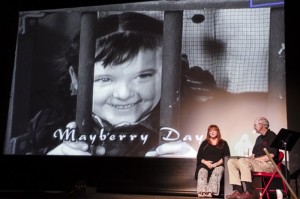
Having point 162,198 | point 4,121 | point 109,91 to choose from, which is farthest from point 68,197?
point 4,121

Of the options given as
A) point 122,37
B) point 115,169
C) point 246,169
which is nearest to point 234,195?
point 246,169

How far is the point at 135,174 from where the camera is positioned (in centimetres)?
522

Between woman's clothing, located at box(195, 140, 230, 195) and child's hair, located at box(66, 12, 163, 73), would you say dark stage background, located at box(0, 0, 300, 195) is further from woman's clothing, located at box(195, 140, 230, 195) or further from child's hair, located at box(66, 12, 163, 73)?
woman's clothing, located at box(195, 140, 230, 195)

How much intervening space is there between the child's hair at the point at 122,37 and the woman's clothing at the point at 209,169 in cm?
157

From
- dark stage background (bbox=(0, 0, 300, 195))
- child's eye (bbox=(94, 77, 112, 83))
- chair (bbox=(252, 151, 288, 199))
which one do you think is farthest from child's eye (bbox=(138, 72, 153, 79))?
chair (bbox=(252, 151, 288, 199))

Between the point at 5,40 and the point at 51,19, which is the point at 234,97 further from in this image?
the point at 5,40

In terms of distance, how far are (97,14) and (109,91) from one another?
1.16 m

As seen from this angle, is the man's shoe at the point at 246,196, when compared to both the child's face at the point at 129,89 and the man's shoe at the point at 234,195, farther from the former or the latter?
the child's face at the point at 129,89

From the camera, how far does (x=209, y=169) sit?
14.8 ft

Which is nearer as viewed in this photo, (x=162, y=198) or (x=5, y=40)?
(x=162, y=198)

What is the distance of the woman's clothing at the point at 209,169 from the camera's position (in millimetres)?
4395

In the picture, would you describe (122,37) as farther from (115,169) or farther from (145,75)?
(115,169)

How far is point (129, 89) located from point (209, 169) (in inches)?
60.3

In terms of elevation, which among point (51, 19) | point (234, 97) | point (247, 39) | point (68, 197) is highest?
point (51, 19)
